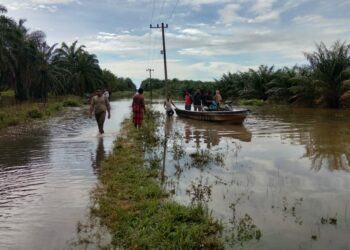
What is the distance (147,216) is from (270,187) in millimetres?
2781

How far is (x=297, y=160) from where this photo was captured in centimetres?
997

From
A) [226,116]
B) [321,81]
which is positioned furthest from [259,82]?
[226,116]

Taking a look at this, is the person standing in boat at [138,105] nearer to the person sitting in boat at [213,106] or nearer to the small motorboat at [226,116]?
the small motorboat at [226,116]

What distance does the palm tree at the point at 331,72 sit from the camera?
1155 inches

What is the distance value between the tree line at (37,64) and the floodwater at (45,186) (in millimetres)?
18647

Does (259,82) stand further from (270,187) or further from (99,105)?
(270,187)

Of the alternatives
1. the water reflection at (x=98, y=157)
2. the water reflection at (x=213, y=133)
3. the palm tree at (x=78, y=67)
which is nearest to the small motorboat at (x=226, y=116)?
the water reflection at (x=213, y=133)

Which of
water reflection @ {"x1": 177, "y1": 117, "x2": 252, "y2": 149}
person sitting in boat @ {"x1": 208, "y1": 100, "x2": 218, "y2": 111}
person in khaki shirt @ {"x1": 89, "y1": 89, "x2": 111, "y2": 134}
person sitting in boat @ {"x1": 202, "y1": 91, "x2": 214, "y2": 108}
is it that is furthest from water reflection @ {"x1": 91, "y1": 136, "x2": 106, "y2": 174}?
person sitting in boat @ {"x1": 202, "y1": 91, "x2": 214, "y2": 108}

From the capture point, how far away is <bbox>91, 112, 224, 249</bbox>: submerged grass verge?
15.0 ft

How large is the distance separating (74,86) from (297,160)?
5503 cm

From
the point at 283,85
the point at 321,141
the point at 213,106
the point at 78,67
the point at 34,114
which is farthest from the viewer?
the point at 78,67

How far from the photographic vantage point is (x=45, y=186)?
7.18 m

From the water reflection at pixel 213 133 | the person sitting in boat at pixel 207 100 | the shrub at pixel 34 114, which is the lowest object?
the water reflection at pixel 213 133

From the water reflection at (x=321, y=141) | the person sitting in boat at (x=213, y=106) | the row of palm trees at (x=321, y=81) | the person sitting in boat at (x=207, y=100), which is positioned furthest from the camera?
the row of palm trees at (x=321, y=81)
